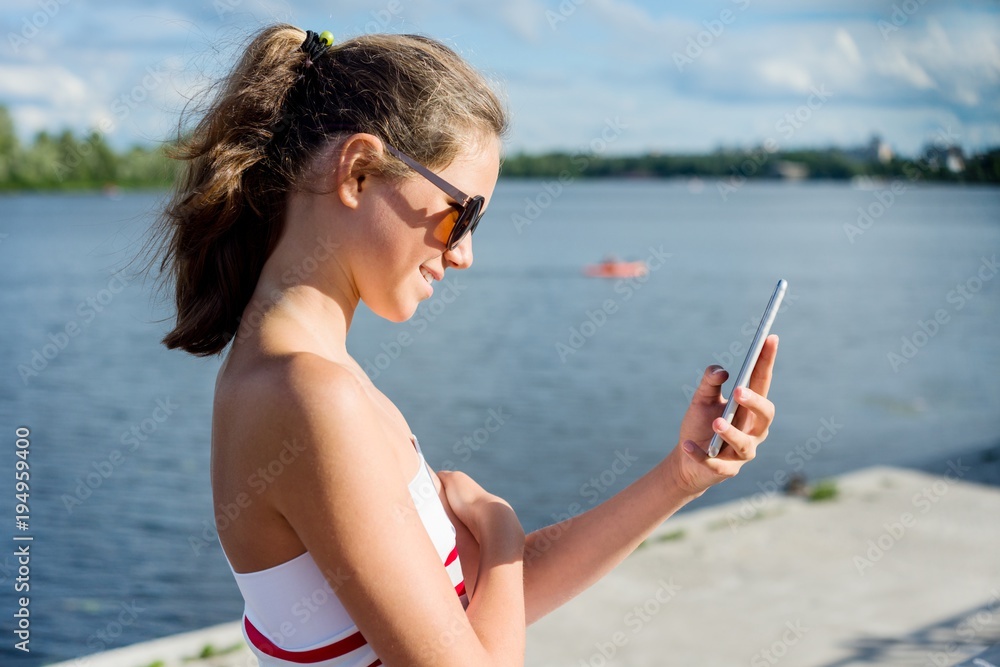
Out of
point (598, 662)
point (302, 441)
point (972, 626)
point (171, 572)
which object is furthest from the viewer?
point (171, 572)

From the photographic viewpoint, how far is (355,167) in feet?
5.10

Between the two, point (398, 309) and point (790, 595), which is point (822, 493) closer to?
point (790, 595)

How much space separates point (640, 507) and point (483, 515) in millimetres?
334

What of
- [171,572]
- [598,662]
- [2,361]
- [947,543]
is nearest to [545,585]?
[598,662]

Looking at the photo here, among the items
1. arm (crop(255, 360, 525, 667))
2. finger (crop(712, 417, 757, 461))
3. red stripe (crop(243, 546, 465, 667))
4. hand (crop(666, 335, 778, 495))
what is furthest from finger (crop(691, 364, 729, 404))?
red stripe (crop(243, 546, 465, 667))

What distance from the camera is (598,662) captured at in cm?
539

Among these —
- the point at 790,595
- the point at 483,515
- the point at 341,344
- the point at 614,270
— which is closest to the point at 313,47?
the point at 341,344

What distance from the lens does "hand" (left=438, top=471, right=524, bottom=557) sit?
5.70 feet

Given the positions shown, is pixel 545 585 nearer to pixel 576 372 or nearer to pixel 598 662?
pixel 598 662

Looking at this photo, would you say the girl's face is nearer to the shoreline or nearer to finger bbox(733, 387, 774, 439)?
finger bbox(733, 387, 774, 439)

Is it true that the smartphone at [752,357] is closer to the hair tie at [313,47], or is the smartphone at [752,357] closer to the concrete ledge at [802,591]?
the hair tie at [313,47]

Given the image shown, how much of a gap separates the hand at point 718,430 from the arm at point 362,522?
564 millimetres

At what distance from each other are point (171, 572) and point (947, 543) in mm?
7187

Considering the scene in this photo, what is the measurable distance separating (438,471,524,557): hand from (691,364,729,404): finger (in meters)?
0.40
